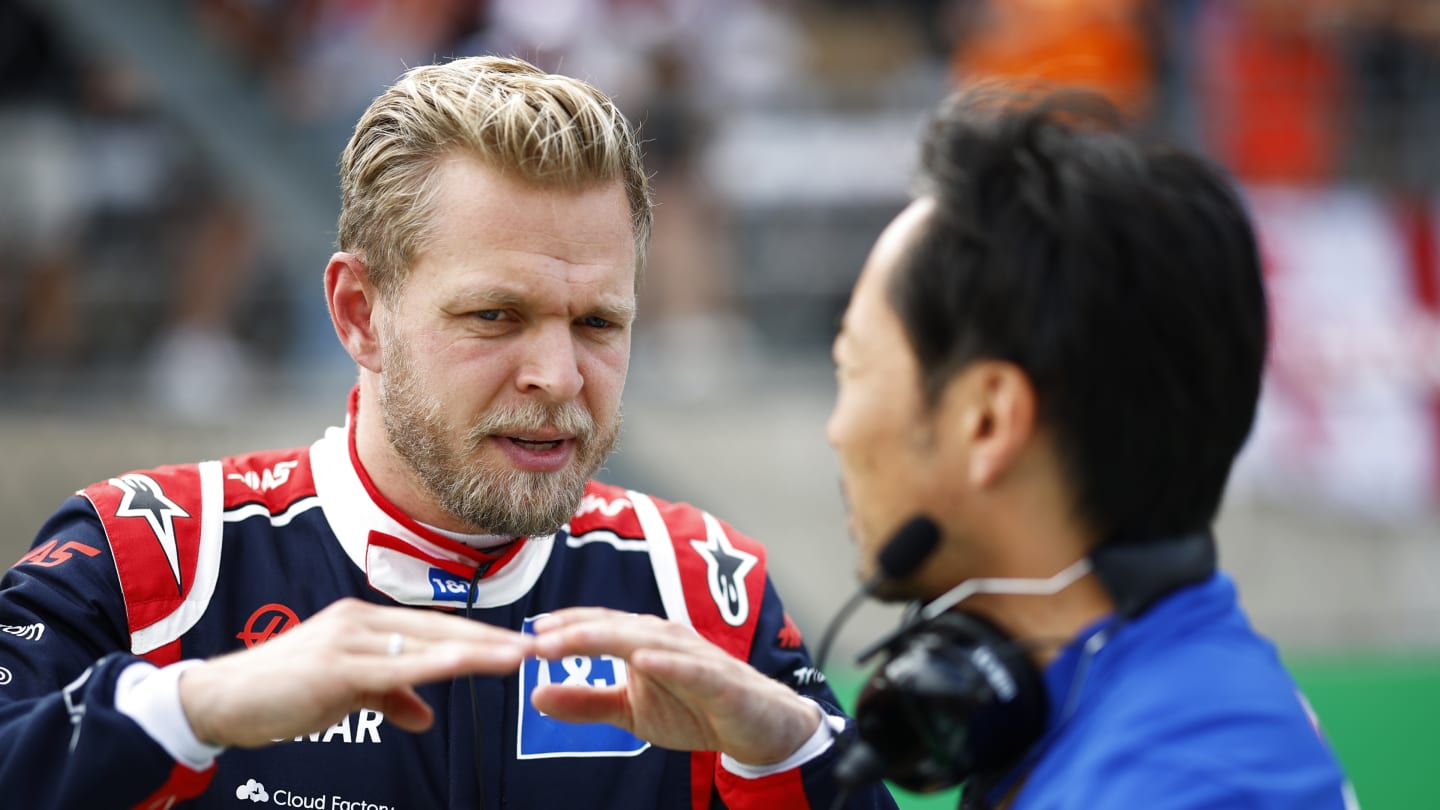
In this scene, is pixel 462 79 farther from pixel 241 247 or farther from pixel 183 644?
pixel 241 247

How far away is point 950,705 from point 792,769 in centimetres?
45

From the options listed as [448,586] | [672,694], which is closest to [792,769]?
[672,694]

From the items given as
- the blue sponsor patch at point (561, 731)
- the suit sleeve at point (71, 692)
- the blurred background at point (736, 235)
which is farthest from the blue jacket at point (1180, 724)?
the blurred background at point (736, 235)

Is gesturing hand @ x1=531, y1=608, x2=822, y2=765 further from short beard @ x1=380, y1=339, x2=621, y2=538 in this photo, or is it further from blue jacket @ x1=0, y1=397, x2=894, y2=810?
short beard @ x1=380, y1=339, x2=621, y2=538

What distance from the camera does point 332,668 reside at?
67.3 inches

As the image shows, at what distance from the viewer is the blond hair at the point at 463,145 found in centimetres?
223

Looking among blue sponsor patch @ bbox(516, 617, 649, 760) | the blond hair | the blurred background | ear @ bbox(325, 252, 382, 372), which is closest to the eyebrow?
the blond hair

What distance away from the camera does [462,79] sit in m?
2.35

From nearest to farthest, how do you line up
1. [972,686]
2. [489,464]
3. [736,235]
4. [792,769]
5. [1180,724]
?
[1180,724], [972,686], [792,769], [489,464], [736,235]

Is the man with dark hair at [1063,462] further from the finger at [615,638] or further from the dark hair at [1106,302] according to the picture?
the finger at [615,638]

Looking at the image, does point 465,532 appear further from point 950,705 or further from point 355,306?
point 950,705

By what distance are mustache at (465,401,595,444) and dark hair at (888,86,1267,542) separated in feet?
1.99

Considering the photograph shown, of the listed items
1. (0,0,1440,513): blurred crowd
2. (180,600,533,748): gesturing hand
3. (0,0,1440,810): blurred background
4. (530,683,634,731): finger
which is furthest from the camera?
(0,0,1440,513): blurred crowd

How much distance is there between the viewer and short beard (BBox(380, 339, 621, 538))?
7.27 feet
